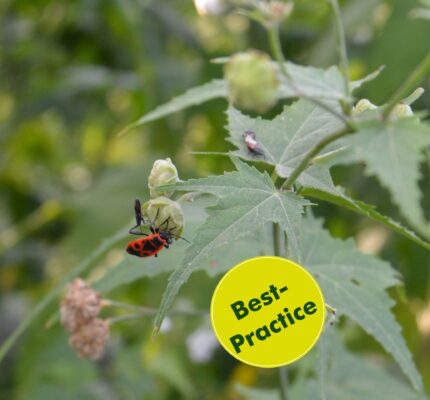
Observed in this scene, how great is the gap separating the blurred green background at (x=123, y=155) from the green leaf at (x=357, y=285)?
7 cm

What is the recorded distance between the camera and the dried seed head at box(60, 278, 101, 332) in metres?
0.83

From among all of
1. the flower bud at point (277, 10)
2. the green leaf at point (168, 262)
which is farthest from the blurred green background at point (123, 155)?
the flower bud at point (277, 10)

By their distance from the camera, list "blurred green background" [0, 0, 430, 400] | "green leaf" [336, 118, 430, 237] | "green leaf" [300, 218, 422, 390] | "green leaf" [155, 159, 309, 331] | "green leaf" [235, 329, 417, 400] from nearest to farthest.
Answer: "green leaf" [336, 118, 430, 237] < "green leaf" [155, 159, 309, 331] < "green leaf" [300, 218, 422, 390] < "green leaf" [235, 329, 417, 400] < "blurred green background" [0, 0, 430, 400]

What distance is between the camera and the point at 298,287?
65 cm

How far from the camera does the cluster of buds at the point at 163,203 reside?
0.71m

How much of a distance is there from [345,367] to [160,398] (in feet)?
1.90

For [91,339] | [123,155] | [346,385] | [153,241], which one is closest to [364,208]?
[153,241]

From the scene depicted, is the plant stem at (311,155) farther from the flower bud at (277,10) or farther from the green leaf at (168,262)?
the green leaf at (168,262)

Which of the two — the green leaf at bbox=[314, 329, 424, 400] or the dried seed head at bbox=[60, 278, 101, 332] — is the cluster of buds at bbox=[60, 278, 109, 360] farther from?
the green leaf at bbox=[314, 329, 424, 400]

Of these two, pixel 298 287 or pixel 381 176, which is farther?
pixel 298 287

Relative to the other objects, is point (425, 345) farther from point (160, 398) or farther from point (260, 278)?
point (260, 278)

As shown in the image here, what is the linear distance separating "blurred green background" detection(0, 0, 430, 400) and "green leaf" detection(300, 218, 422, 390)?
70 mm

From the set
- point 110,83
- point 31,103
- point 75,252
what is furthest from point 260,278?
point 31,103

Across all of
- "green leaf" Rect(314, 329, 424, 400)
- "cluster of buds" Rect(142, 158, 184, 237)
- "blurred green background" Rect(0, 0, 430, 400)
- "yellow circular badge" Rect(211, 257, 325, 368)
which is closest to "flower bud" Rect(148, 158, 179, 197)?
"cluster of buds" Rect(142, 158, 184, 237)
